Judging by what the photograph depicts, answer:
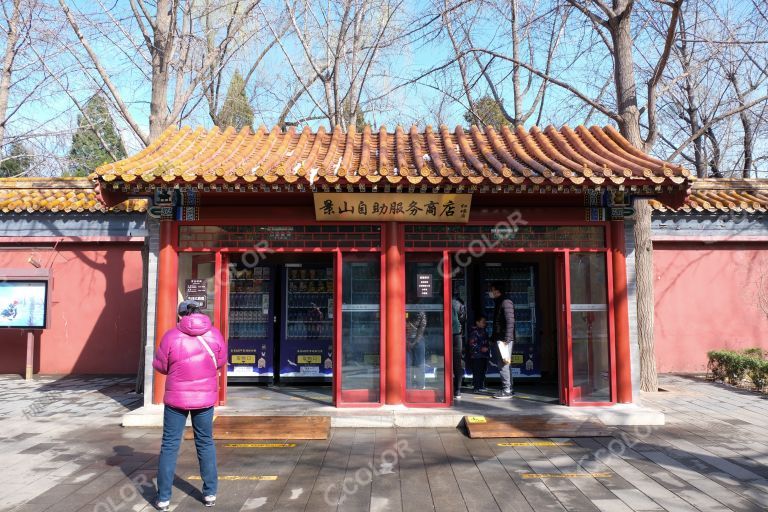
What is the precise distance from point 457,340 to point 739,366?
5357mm

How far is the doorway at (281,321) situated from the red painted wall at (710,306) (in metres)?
6.74

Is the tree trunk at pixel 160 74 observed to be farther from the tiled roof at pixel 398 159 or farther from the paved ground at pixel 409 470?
the paved ground at pixel 409 470

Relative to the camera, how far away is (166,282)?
721 centimetres

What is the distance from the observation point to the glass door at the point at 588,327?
7.29 m

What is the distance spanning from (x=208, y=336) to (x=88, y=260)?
24.9 ft

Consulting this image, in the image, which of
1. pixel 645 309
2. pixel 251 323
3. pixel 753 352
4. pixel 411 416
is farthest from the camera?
pixel 753 352

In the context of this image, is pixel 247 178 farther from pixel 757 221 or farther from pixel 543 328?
pixel 757 221

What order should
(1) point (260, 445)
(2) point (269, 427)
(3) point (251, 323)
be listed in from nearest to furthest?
(1) point (260, 445)
(2) point (269, 427)
(3) point (251, 323)

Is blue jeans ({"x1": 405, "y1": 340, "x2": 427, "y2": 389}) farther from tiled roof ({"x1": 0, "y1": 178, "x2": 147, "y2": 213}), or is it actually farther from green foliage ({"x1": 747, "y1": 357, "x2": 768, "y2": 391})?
tiled roof ({"x1": 0, "y1": 178, "x2": 147, "y2": 213})

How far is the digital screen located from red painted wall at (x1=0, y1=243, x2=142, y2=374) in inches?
26.9

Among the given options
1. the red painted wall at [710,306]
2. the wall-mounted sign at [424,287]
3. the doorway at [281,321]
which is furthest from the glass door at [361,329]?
the red painted wall at [710,306]

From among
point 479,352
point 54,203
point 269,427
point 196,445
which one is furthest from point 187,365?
point 54,203

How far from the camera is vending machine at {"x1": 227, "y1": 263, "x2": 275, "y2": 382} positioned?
8898mm

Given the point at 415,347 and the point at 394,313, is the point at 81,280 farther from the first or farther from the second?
the point at 415,347
